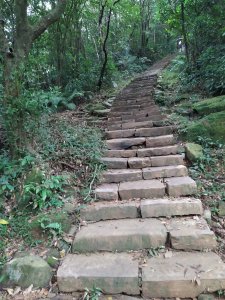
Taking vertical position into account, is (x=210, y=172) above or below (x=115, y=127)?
below

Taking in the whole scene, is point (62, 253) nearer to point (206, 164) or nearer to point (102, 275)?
point (102, 275)

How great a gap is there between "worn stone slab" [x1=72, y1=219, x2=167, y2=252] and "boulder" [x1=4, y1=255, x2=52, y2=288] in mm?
408

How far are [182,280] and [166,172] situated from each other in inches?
74.0

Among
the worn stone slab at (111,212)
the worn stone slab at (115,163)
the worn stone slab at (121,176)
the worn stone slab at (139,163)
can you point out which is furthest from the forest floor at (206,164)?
the worn stone slab at (115,163)

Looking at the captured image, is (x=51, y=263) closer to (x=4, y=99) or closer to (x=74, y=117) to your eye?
(x=4, y=99)

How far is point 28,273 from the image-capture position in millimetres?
2756

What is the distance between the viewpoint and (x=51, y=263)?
9.45ft

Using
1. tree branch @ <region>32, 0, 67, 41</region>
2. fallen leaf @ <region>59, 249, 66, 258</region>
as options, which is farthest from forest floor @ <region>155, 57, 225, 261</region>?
tree branch @ <region>32, 0, 67, 41</region>


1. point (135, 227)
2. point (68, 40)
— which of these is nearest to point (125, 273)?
point (135, 227)

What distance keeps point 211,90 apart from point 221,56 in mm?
1067

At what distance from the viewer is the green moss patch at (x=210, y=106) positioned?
5.22 metres

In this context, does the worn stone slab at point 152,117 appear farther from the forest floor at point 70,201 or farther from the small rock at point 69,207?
the small rock at point 69,207

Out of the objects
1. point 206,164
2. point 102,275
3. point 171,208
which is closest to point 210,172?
point 206,164

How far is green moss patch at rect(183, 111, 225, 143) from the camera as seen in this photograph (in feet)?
15.5
